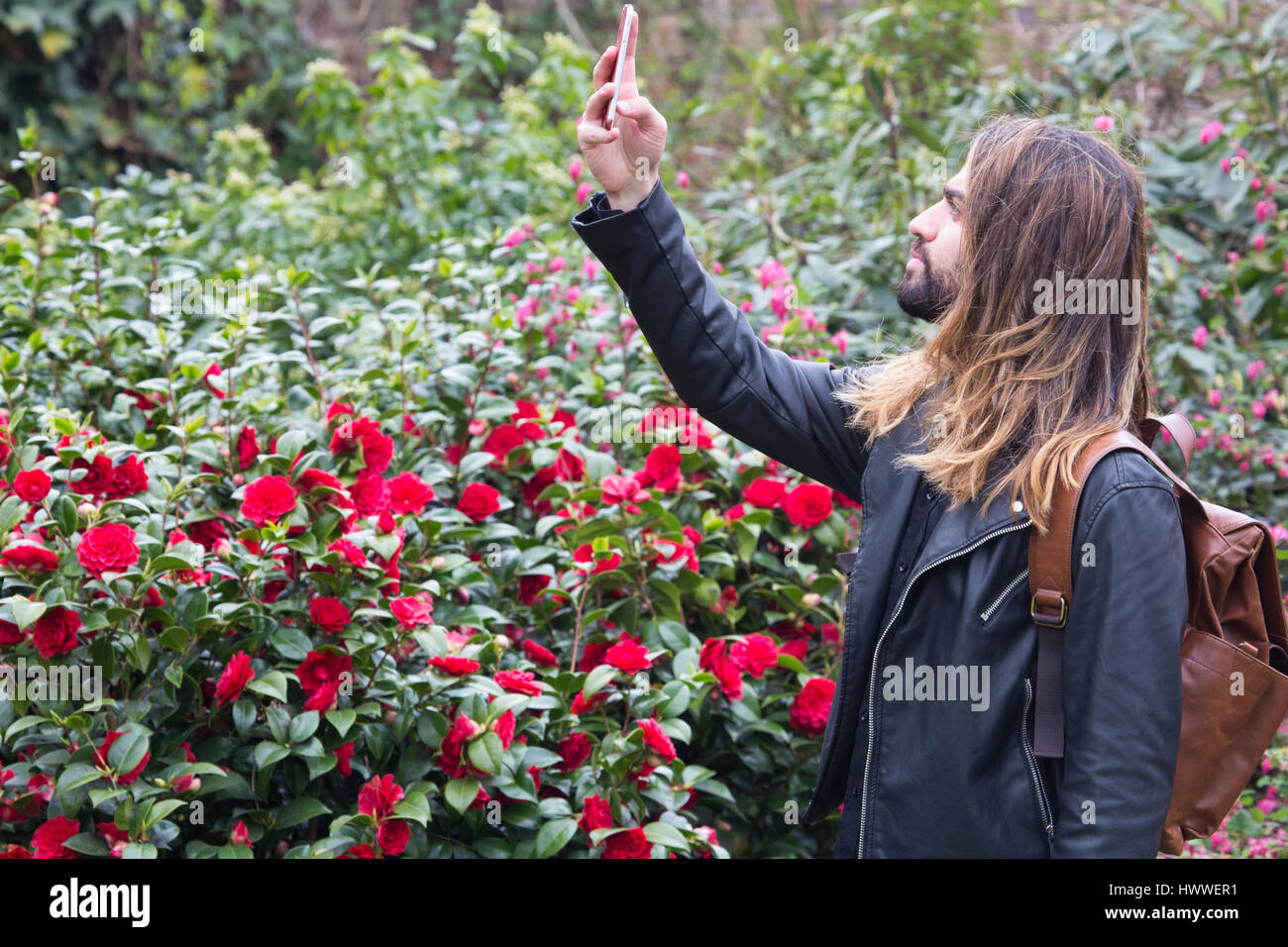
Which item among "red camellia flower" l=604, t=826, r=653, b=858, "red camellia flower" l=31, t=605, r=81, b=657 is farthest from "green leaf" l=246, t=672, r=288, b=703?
"red camellia flower" l=604, t=826, r=653, b=858

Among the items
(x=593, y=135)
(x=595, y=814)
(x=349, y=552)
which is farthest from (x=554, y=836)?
(x=593, y=135)

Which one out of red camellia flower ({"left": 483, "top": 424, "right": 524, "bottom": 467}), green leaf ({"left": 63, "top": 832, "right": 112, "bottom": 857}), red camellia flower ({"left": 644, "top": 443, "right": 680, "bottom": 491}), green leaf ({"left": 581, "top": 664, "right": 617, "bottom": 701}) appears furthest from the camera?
red camellia flower ({"left": 483, "top": 424, "right": 524, "bottom": 467})

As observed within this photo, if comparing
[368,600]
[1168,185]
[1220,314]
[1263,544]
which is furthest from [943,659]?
[1168,185]

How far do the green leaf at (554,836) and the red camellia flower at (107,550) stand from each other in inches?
27.7

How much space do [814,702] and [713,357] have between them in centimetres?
74

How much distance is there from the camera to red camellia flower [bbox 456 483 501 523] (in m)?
1.97

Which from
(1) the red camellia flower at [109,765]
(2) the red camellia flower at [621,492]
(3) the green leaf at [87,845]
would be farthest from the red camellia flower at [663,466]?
(3) the green leaf at [87,845]

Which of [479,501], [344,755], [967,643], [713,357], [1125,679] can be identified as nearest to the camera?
[1125,679]

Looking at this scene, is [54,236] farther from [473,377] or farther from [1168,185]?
[1168,185]

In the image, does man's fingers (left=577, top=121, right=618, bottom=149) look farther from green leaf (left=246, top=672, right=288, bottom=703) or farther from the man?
green leaf (left=246, top=672, right=288, bottom=703)

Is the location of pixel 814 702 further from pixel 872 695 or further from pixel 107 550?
pixel 107 550

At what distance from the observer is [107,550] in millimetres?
1577

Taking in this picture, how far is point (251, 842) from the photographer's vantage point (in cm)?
171

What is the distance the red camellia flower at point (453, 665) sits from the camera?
1667mm
